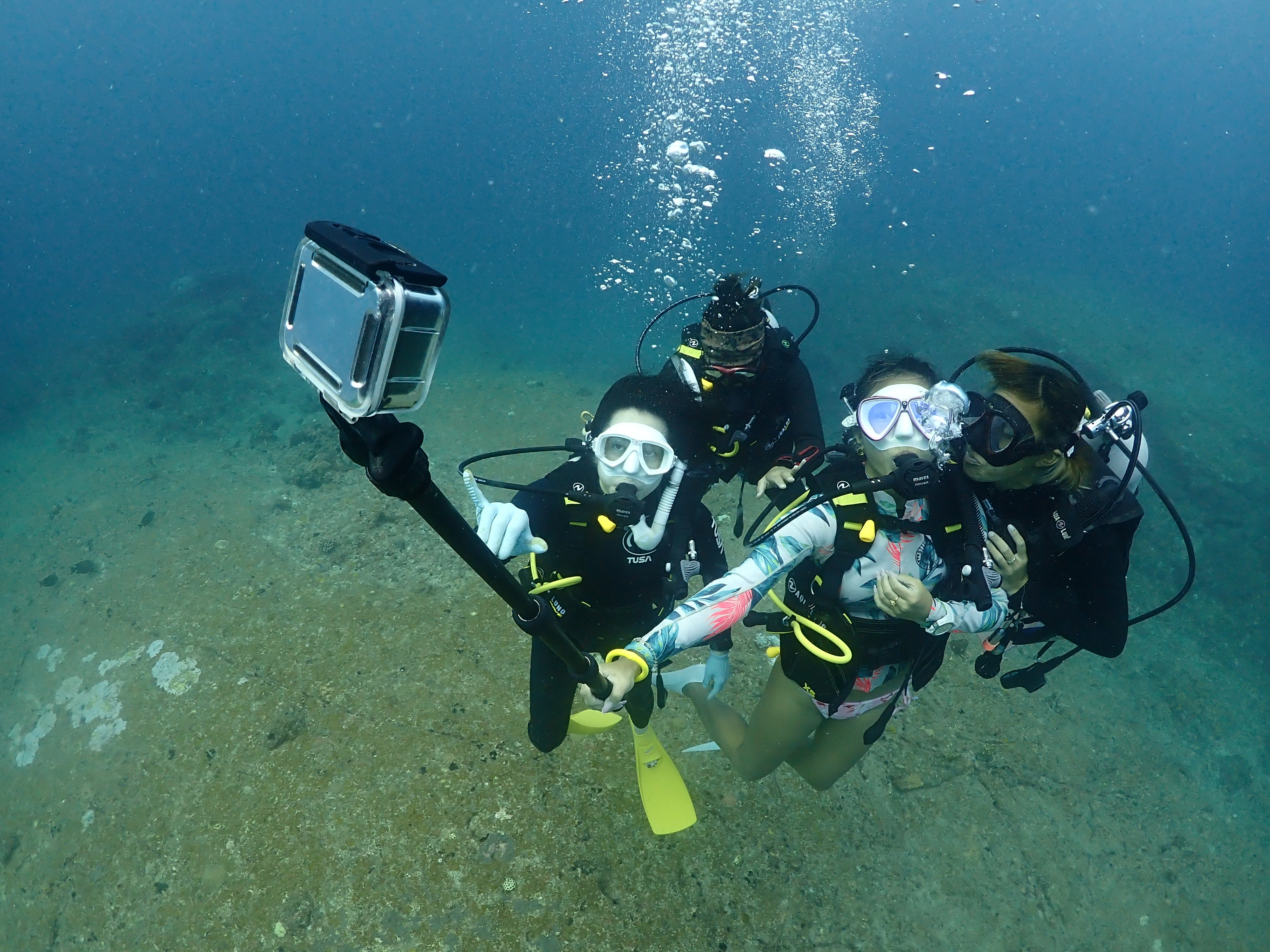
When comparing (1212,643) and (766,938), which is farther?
(1212,643)

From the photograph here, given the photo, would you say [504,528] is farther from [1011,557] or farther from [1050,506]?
[1050,506]

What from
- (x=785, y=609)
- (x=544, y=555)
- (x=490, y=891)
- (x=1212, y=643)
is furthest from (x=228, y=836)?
(x=1212, y=643)

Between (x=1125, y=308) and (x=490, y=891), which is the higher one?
(x=490, y=891)

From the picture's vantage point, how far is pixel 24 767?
502cm

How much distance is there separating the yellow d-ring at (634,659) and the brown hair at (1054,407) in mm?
2050

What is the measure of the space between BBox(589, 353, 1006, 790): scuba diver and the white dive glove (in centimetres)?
77

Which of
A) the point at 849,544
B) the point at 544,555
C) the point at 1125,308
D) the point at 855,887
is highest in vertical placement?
the point at 849,544

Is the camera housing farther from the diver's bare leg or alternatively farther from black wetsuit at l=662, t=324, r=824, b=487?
black wetsuit at l=662, t=324, r=824, b=487

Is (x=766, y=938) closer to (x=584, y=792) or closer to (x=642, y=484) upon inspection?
(x=584, y=792)

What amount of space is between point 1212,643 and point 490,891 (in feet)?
29.3

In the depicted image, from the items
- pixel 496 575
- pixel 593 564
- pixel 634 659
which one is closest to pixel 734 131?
pixel 593 564

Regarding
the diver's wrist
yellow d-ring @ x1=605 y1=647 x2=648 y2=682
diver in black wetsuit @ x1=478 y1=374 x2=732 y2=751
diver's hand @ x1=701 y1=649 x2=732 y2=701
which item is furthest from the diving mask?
diver's hand @ x1=701 y1=649 x2=732 y2=701

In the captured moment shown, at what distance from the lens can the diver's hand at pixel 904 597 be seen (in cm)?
258

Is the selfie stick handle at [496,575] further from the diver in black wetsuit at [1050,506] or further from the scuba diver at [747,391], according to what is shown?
the scuba diver at [747,391]
